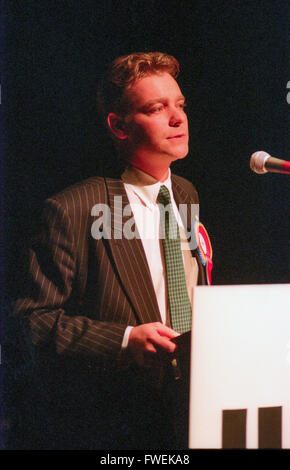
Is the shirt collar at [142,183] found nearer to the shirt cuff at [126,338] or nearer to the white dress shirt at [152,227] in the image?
the white dress shirt at [152,227]

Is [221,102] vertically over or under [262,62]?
under

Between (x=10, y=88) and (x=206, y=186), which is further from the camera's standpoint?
(x=206, y=186)

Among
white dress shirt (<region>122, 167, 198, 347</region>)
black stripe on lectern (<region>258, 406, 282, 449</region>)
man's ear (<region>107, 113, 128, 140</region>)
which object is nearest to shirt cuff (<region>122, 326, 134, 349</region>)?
white dress shirt (<region>122, 167, 198, 347</region>)

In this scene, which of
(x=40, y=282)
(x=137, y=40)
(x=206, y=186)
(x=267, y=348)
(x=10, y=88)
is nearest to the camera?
(x=267, y=348)

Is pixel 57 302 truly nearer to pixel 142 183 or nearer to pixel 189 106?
pixel 142 183

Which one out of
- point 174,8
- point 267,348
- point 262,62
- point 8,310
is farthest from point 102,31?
point 267,348

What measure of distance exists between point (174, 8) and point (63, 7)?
494 mm

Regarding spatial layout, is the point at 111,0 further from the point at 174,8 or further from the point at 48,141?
the point at 48,141

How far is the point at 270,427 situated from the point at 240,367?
0.19 m

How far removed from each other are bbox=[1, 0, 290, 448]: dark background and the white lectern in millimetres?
757

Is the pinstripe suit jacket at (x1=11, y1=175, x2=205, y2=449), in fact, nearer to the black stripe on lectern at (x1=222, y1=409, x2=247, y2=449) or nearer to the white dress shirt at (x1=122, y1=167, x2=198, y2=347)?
the white dress shirt at (x1=122, y1=167, x2=198, y2=347)

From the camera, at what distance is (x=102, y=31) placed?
5.94 feet

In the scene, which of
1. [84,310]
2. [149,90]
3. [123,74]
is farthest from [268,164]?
[84,310]

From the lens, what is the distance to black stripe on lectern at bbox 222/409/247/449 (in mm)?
1135
